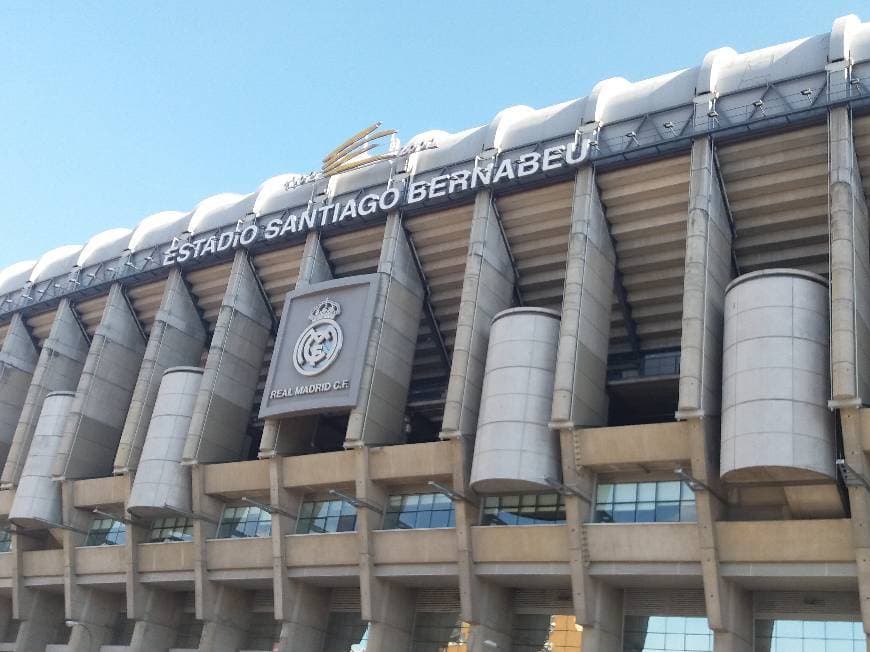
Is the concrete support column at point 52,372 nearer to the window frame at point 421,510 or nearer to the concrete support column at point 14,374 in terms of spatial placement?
the concrete support column at point 14,374

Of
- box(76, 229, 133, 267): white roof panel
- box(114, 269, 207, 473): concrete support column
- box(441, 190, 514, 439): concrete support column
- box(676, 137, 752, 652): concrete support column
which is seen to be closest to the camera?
box(676, 137, 752, 652): concrete support column

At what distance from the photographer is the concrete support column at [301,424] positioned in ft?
151

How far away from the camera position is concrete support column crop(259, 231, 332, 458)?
46.0m

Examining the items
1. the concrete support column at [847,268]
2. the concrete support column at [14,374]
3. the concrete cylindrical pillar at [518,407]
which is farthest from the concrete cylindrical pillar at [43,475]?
the concrete support column at [847,268]

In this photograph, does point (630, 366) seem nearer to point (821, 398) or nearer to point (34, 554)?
point (821, 398)

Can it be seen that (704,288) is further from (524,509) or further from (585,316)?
(524,509)

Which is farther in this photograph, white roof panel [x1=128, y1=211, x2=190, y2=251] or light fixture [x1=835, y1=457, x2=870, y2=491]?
white roof panel [x1=128, y1=211, x2=190, y2=251]

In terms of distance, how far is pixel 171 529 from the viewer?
5091 centimetres

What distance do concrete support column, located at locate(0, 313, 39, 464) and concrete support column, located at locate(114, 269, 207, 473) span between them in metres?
13.5

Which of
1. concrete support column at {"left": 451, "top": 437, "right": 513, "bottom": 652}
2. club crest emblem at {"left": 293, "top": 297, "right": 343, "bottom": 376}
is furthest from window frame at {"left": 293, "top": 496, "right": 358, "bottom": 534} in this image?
club crest emblem at {"left": 293, "top": 297, "right": 343, "bottom": 376}

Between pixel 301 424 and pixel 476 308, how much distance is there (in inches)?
462

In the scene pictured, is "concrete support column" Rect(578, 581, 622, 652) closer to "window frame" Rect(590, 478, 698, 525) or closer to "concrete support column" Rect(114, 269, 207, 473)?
"window frame" Rect(590, 478, 698, 525)

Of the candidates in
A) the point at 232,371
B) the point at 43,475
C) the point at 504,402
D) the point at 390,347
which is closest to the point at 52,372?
the point at 43,475

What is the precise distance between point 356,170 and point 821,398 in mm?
29706
